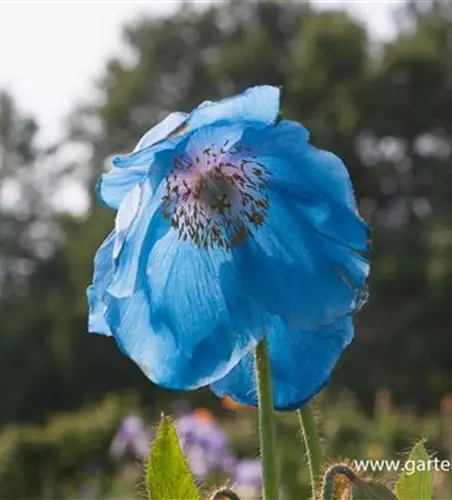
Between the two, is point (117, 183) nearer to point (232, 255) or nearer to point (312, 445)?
point (232, 255)

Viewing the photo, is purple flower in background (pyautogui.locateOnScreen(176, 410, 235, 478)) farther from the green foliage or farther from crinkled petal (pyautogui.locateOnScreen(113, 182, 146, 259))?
crinkled petal (pyautogui.locateOnScreen(113, 182, 146, 259))

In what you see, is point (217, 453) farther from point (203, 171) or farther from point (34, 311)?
point (34, 311)

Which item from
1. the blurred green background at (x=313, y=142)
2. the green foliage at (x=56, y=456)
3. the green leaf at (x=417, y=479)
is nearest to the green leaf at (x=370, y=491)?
the green leaf at (x=417, y=479)

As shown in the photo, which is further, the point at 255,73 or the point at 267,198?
the point at 255,73

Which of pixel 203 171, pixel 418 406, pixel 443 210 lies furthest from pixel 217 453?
pixel 443 210

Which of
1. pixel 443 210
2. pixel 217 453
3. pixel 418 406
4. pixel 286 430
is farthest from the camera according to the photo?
pixel 443 210

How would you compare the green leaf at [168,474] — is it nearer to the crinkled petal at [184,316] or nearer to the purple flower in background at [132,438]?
the crinkled petal at [184,316]

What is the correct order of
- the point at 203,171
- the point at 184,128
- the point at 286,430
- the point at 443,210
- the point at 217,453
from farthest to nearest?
1. the point at 443,210
2. the point at 286,430
3. the point at 217,453
4. the point at 203,171
5. the point at 184,128
